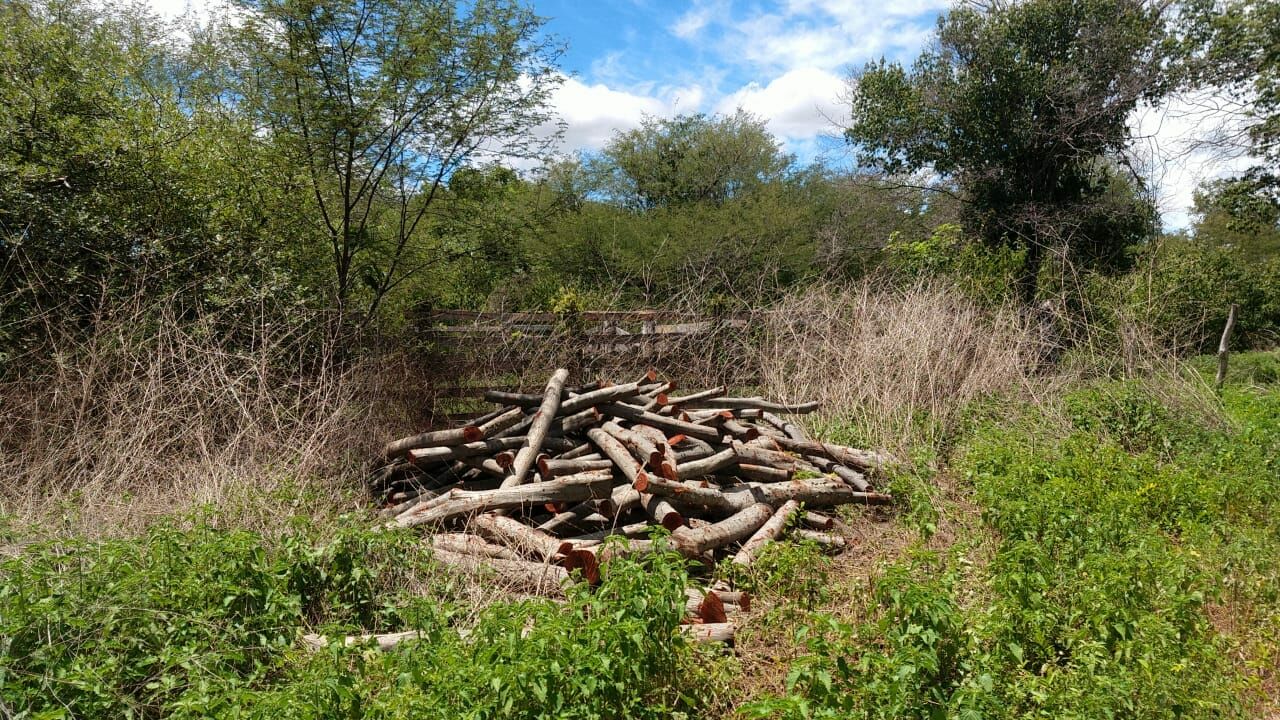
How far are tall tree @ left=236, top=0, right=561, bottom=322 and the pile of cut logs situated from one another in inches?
97.0

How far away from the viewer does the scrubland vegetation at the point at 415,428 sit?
115 inches

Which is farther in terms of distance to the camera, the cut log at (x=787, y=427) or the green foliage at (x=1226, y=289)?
the green foliage at (x=1226, y=289)

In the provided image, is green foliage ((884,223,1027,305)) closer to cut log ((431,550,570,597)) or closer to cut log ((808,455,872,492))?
cut log ((808,455,872,492))

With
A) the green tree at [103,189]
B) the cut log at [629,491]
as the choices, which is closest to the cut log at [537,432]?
the cut log at [629,491]

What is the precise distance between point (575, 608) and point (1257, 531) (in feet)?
15.3

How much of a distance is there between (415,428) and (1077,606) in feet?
20.0

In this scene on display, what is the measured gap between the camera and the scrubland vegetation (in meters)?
2.93

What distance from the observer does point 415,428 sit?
7789 millimetres

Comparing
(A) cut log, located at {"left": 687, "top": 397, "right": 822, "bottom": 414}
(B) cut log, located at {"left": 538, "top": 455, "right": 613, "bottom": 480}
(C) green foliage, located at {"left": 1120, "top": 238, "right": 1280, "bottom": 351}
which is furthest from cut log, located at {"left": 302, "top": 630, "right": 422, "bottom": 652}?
(C) green foliage, located at {"left": 1120, "top": 238, "right": 1280, "bottom": 351}

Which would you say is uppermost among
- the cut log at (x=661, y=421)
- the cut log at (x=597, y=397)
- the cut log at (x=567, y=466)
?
the cut log at (x=597, y=397)

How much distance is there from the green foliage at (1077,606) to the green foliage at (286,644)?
569 mm

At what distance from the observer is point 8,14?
7176 millimetres

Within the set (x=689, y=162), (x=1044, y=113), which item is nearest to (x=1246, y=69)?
(x=1044, y=113)

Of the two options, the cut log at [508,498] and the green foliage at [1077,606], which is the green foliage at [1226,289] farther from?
the cut log at [508,498]
